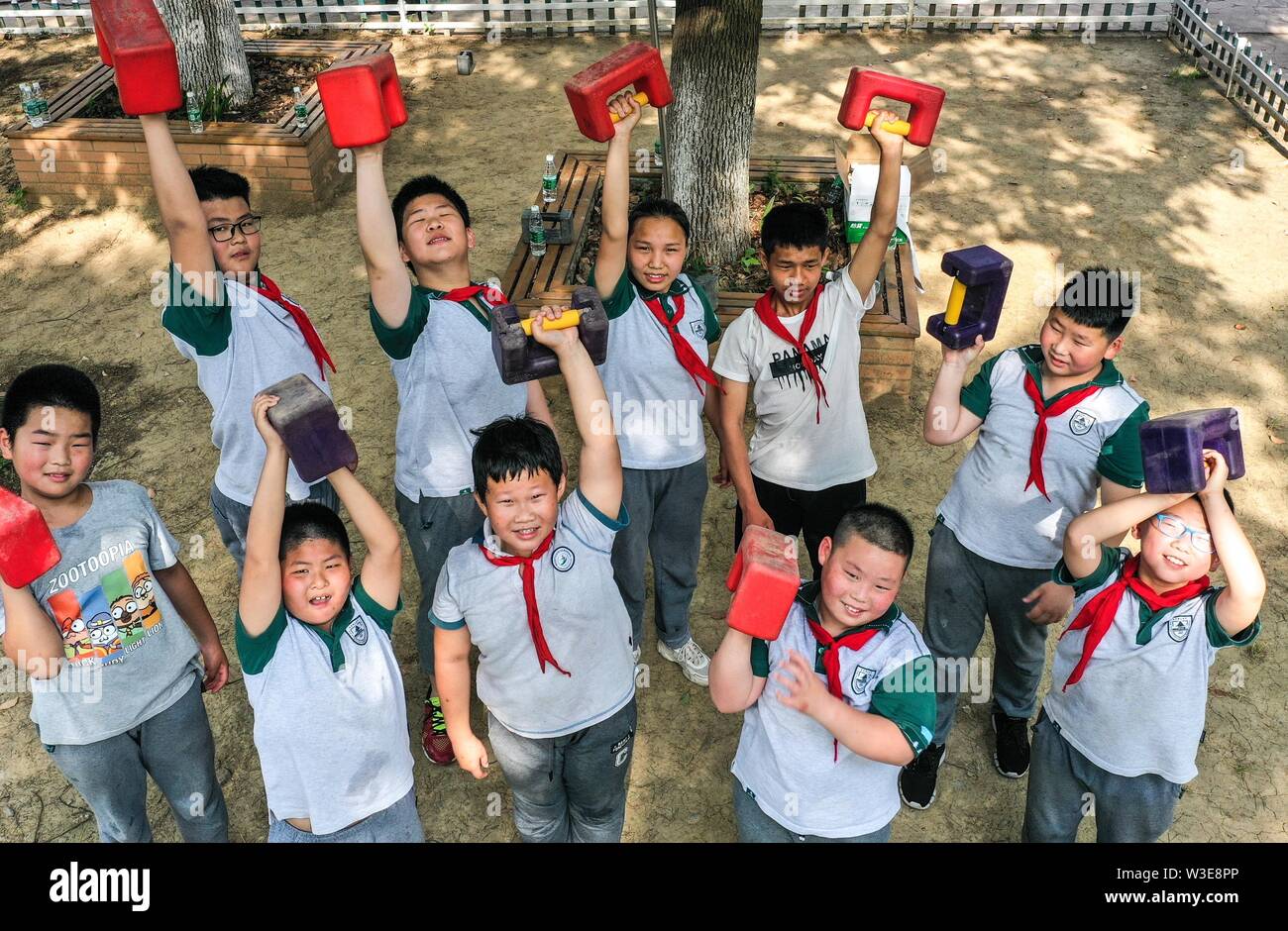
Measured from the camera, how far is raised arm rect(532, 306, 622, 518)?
302 centimetres

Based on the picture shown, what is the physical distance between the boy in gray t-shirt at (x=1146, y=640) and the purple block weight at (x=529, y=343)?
1603 millimetres

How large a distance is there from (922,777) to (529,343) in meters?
2.32

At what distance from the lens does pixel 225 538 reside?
4070 millimetres

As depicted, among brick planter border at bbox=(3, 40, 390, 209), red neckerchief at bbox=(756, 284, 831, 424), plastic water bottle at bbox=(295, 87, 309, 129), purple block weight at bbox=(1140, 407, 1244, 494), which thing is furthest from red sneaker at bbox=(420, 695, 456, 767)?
plastic water bottle at bbox=(295, 87, 309, 129)

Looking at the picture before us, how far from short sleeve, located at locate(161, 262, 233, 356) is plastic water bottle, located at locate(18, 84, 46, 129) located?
19.6ft

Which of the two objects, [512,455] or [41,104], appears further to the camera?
[41,104]

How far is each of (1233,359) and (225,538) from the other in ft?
19.3

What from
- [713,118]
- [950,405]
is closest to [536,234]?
[713,118]

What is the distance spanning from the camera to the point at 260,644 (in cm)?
290

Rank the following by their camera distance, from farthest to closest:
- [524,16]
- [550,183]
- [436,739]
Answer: [524,16]
[550,183]
[436,739]

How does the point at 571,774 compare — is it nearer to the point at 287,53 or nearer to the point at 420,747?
the point at 420,747

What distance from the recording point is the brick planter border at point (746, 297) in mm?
6074

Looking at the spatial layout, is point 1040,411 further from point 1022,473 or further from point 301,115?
point 301,115

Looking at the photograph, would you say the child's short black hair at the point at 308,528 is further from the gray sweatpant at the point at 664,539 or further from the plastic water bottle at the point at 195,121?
the plastic water bottle at the point at 195,121
